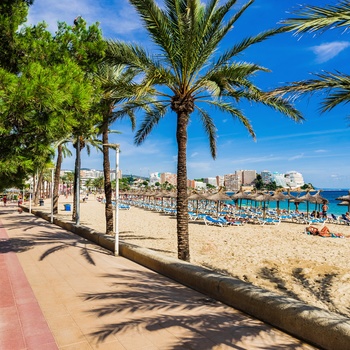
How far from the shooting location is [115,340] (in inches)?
136

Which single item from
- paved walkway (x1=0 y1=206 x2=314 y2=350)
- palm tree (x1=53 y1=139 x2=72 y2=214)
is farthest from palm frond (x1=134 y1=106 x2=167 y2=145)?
palm tree (x1=53 y1=139 x2=72 y2=214)

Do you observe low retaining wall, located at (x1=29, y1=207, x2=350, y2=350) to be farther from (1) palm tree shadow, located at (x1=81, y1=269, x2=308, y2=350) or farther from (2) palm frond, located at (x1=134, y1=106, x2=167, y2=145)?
(2) palm frond, located at (x1=134, y1=106, x2=167, y2=145)

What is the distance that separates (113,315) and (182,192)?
14.1ft

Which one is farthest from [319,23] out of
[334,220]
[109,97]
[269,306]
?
[334,220]

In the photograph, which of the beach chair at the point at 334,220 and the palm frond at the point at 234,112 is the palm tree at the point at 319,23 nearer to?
the palm frond at the point at 234,112

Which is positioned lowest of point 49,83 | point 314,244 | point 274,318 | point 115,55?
point 314,244

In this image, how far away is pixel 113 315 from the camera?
13.6 feet

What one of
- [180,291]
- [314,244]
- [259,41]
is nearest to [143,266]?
[180,291]

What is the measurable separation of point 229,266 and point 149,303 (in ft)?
15.6

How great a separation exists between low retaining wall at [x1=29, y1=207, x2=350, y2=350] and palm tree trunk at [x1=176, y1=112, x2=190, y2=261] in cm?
134

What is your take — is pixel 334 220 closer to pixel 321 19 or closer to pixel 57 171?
pixel 57 171

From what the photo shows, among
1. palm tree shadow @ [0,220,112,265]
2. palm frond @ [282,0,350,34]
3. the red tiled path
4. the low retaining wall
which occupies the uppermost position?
palm frond @ [282,0,350,34]

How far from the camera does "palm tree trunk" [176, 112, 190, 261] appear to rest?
7965mm

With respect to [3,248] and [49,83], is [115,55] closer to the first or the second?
[49,83]
